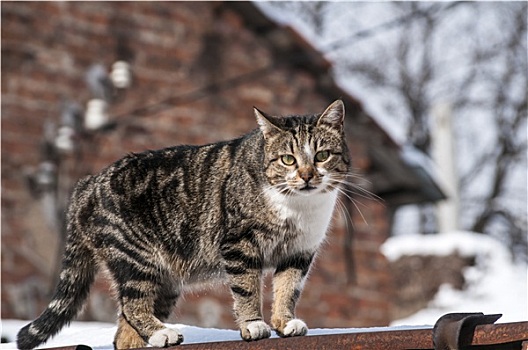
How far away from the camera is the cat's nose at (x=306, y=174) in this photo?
3.86 meters

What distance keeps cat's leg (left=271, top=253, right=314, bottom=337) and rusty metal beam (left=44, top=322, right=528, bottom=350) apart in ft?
2.07

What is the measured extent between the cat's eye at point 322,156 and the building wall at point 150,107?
206 inches

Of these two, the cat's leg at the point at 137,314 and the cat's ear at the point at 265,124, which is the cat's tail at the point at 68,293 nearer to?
the cat's leg at the point at 137,314

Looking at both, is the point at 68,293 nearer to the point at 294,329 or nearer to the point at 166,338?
the point at 166,338

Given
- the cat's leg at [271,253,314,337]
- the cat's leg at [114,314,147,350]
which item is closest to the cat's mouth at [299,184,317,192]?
the cat's leg at [271,253,314,337]

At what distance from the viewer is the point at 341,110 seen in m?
4.02

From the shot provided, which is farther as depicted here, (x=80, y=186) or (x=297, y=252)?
(x=80, y=186)

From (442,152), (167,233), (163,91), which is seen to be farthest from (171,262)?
(442,152)

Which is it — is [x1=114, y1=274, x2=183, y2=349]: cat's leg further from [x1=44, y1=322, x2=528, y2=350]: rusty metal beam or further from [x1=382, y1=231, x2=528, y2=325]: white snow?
[x1=382, y1=231, x2=528, y2=325]: white snow

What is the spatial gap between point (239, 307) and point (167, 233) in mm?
432

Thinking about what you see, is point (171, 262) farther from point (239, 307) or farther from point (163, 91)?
point (163, 91)

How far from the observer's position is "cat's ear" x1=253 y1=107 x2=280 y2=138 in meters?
4.01

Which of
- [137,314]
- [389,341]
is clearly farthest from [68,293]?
[389,341]

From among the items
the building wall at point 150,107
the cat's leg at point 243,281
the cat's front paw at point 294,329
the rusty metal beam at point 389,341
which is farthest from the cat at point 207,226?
the building wall at point 150,107
